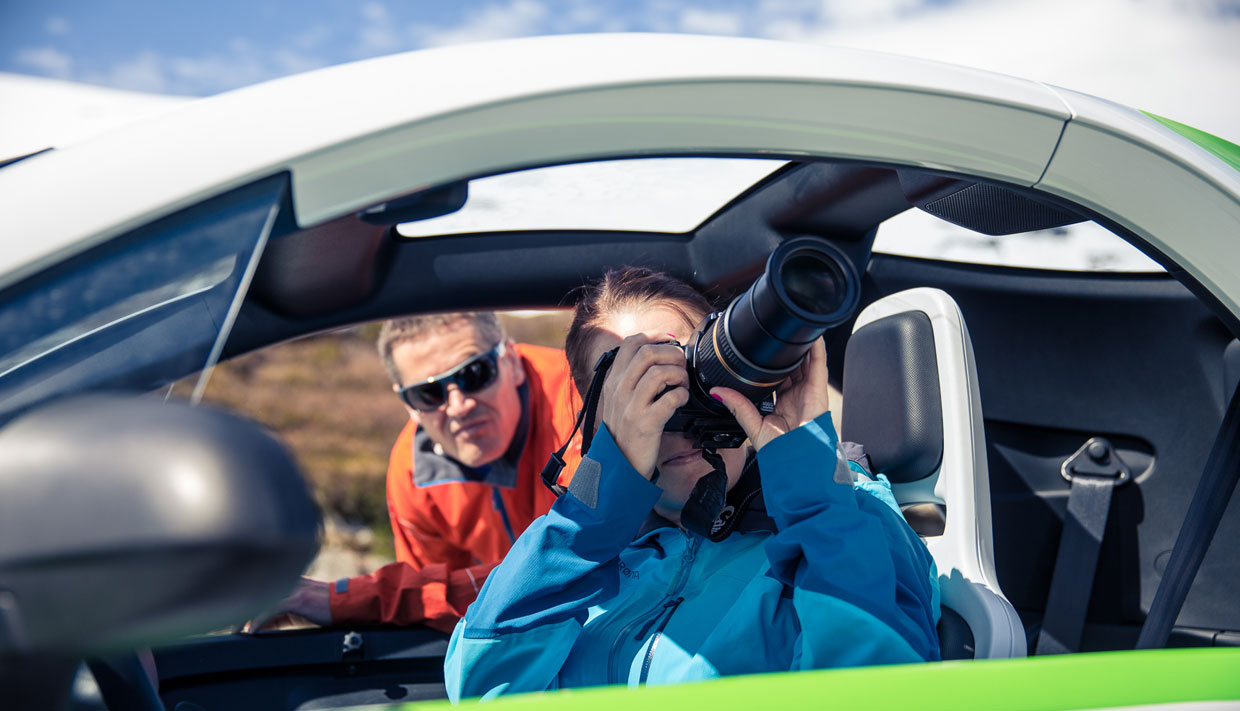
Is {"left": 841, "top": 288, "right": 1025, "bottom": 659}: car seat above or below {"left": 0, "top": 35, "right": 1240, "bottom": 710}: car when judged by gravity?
below

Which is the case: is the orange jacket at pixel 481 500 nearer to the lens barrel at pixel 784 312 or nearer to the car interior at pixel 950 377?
the car interior at pixel 950 377

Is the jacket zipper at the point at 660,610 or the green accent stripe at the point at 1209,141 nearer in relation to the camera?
the green accent stripe at the point at 1209,141

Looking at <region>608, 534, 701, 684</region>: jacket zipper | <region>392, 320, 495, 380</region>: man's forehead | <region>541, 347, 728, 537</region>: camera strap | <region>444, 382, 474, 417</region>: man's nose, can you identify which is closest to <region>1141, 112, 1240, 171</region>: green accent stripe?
<region>541, 347, 728, 537</region>: camera strap

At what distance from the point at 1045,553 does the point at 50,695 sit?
1.88 metres

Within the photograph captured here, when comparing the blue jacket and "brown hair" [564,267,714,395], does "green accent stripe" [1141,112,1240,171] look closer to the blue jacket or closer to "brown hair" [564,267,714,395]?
the blue jacket

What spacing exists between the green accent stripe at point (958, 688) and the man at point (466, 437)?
133 cm

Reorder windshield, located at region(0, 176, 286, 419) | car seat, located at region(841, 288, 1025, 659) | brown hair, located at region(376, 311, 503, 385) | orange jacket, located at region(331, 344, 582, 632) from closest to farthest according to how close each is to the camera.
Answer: windshield, located at region(0, 176, 286, 419) → car seat, located at region(841, 288, 1025, 659) → brown hair, located at region(376, 311, 503, 385) → orange jacket, located at region(331, 344, 582, 632)

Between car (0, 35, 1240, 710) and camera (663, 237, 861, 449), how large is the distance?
3cm

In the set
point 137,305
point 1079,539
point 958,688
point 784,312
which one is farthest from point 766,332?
point 1079,539

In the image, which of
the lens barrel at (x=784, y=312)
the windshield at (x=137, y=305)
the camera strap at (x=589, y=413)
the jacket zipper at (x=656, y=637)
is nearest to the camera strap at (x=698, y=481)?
the camera strap at (x=589, y=413)

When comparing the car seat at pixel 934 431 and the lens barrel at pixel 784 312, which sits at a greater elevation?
the lens barrel at pixel 784 312

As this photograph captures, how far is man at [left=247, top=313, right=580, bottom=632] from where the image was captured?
2240 mm

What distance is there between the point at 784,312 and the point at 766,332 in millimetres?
52

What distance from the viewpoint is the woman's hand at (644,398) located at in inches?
45.4
